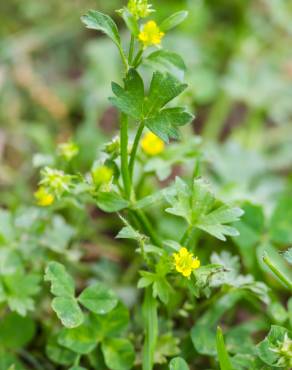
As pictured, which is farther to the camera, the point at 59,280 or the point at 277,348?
the point at 59,280

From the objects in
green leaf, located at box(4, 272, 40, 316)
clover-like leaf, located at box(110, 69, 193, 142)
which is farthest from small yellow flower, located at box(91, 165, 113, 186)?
green leaf, located at box(4, 272, 40, 316)

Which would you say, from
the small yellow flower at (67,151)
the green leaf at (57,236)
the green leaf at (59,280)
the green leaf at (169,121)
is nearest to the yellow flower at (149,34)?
the green leaf at (169,121)

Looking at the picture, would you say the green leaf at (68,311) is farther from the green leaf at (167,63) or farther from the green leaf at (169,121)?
the green leaf at (167,63)

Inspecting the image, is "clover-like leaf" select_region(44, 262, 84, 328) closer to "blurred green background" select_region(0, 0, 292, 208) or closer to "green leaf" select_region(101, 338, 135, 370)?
"green leaf" select_region(101, 338, 135, 370)

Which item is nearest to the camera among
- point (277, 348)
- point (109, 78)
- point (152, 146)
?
point (277, 348)

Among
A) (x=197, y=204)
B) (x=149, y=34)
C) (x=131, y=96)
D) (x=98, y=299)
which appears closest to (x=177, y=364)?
(x=98, y=299)

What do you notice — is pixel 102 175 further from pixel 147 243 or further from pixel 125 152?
pixel 147 243
